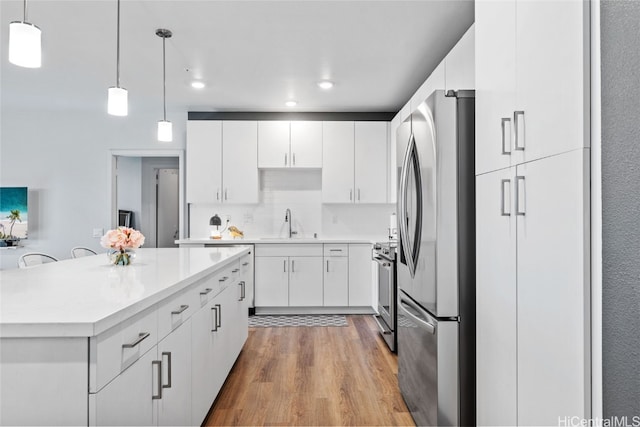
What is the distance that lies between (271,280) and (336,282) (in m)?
0.79

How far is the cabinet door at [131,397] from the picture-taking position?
3.56 ft

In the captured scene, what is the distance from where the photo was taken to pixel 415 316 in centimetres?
216

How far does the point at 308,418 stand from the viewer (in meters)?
2.35

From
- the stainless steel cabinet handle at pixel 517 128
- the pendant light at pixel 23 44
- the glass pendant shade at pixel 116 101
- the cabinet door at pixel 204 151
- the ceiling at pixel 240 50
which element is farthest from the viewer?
the cabinet door at pixel 204 151

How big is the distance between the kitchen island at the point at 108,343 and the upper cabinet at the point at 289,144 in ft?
9.49

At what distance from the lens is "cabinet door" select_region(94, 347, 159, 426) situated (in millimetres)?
1085

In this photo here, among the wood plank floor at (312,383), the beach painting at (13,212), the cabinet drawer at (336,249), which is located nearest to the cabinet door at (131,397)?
the wood plank floor at (312,383)

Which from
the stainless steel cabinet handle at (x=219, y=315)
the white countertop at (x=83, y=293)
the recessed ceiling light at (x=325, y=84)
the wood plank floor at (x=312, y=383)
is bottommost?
the wood plank floor at (x=312, y=383)

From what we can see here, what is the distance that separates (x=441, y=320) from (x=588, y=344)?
0.85 m

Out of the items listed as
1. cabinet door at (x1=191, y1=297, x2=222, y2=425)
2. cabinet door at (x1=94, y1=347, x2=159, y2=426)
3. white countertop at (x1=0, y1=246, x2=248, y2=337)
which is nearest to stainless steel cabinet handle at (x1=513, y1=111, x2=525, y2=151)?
white countertop at (x1=0, y1=246, x2=248, y2=337)

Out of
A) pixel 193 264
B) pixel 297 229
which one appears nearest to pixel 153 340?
pixel 193 264

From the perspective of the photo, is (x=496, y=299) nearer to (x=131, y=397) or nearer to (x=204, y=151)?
(x=131, y=397)

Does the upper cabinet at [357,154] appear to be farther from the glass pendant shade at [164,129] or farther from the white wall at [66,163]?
the glass pendant shade at [164,129]

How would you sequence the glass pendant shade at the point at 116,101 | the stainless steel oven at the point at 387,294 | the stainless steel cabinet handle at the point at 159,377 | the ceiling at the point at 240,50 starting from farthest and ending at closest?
the stainless steel oven at the point at 387,294 → the ceiling at the point at 240,50 → the glass pendant shade at the point at 116,101 → the stainless steel cabinet handle at the point at 159,377
